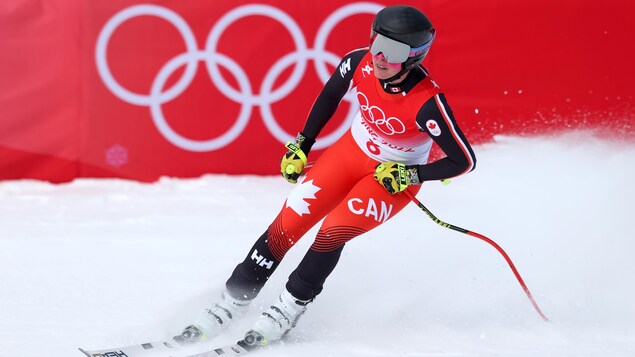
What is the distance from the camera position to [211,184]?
248 inches

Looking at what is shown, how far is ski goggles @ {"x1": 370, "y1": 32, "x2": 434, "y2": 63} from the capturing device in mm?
3408

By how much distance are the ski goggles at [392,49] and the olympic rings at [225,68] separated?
2.81 metres

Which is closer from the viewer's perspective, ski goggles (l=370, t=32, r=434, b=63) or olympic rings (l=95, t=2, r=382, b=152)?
ski goggles (l=370, t=32, r=434, b=63)

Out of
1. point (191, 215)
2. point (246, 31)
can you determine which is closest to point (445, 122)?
point (191, 215)

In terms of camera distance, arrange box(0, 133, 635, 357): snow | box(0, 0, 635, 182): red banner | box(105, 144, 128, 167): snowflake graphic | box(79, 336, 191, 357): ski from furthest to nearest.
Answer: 1. box(105, 144, 128, 167): snowflake graphic
2. box(0, 0, 635, 182): red banner
3. box(0, 133, 635, 357): snow
4. box(79, 336, 191, 357): ski

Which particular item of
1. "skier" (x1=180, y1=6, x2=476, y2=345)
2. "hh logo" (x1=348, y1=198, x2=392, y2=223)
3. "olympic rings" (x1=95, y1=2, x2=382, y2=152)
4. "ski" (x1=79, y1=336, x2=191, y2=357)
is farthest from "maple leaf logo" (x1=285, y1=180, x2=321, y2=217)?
"olympic rings" (x1=95, y1=2, x2=382, y2=152)

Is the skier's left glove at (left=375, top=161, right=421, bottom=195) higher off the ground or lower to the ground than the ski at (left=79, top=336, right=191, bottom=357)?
higher

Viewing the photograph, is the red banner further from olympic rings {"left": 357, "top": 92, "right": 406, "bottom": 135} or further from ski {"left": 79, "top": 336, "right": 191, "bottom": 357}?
ski {"left": 79, "top": 336, "right": 191, "bottom": 357}

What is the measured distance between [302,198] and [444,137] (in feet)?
2.24

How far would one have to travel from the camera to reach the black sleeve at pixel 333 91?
3818 mm

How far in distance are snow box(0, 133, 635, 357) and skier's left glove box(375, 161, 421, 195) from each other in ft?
2.31

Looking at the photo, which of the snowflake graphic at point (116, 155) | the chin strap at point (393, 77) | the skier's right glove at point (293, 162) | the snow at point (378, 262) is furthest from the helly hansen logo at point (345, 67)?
the snowflake graphic at point (116, 155)

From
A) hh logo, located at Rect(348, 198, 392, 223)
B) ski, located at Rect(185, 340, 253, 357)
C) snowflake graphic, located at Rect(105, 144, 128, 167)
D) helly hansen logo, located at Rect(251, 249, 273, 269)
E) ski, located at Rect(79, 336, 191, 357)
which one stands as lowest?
snowflake graphic, located at Rect(105, 144, 128, 167)

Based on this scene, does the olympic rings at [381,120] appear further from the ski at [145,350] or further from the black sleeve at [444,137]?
the ski at [145,350]
